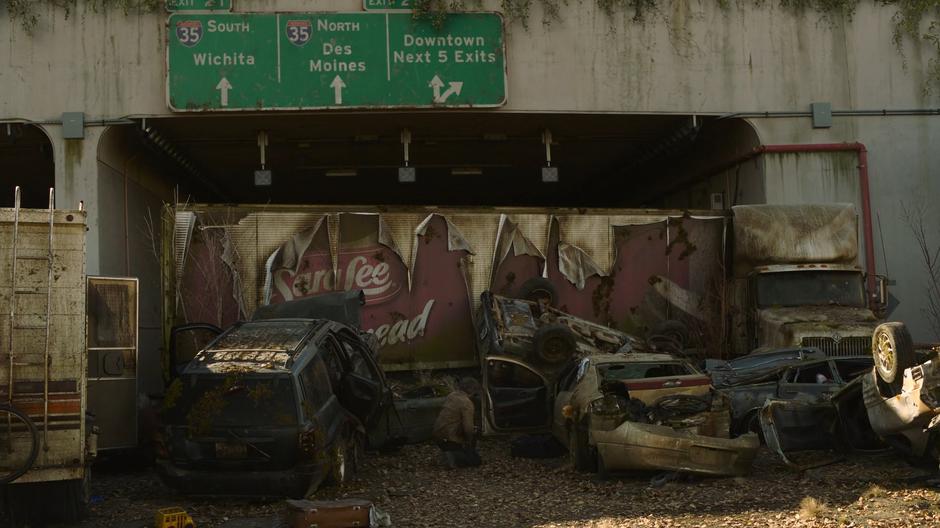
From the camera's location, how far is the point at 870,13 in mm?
20172

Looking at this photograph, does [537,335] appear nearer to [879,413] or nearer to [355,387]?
[355,387]

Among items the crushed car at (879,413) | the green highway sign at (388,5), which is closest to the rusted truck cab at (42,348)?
the crushed car at (879,413)

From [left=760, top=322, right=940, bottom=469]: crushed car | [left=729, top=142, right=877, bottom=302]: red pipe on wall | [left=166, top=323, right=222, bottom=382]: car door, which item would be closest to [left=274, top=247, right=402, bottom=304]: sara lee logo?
[left=166, top=323, right=222, bottom=382]: car door

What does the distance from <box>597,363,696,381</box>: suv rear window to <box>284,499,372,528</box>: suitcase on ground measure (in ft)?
13.9

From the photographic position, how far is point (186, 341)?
15.6 metres

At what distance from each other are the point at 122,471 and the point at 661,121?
42.4 ft

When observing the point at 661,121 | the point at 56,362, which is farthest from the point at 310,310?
the point at 661,121

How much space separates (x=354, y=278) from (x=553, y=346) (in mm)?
5534

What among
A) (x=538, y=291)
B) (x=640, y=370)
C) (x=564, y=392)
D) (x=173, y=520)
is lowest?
(x=173, y=520)

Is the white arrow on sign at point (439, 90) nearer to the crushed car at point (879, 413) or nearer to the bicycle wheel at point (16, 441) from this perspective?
the crushed car at point (879, 413)

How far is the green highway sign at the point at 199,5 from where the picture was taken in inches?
727

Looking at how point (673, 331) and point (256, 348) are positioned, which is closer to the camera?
point (256, 348)

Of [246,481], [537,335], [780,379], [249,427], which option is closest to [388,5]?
[537,335]

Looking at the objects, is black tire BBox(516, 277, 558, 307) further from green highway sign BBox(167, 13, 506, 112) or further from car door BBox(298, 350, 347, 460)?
car door BBox(298, 350, 347, 460)
